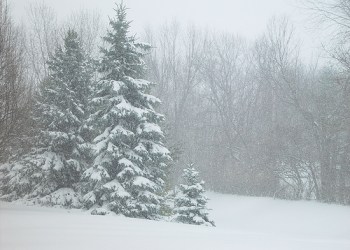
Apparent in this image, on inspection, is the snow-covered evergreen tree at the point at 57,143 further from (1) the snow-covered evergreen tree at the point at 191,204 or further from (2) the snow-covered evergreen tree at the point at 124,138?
(1) the snow-covered evergreen tree at the point at 191,204

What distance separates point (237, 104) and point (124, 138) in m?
19.8

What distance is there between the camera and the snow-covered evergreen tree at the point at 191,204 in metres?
13.1

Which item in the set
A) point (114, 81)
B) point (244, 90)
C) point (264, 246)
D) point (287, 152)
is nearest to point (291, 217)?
point (287, 152)

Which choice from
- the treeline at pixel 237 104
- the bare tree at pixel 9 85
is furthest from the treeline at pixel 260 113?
the bare tree at pixel 9 85

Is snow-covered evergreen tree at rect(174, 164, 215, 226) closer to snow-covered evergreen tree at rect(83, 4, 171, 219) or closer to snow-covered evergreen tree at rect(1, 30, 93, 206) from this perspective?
snow-covered evergreen tree at rect(83, 4, 171, 219)

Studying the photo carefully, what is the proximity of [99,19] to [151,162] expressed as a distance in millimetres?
16858

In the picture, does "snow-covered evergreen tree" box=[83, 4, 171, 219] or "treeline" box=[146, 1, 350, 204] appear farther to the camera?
"treeline" box=[146, 1, 350, 204]

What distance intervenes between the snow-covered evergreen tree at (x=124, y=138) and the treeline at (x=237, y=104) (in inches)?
103

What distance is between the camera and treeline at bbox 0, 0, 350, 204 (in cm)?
1402

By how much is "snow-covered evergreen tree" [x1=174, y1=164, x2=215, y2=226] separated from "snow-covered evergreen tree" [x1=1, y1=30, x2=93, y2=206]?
426cm

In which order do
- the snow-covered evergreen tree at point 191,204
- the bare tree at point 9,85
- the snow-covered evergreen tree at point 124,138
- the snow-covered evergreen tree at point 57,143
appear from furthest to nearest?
1. the snow-covered evergreen tree at point 57,143
2. the snow-covered evergreen tree at point 191,204
3. the snow-covered evergreen tree at point 124,138
4. the bare tree at point 9,85

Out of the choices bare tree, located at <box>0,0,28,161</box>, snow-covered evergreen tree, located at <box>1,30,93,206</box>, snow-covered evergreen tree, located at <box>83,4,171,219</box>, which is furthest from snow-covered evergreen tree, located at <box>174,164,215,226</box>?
bare tree, located at <box>0,0,28,161</box>

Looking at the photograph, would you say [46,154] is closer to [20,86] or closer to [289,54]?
[20,86]

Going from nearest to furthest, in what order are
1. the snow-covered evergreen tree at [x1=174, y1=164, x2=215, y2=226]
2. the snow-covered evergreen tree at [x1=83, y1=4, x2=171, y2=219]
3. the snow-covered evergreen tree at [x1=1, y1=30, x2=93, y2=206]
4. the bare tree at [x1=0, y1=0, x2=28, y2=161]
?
1. the bare tree at [x1=0, y1=0, x2=28, y2=161]
2. the snow-covered evergreen tree at [x1=83, y1=4, x2=171, y2=219]
3. the snow-covered evergreen tree at [x1=174, y1=164, x2=215, y2=226]
4. the snow-covered evergreen tree at [x1=1, y1=30, x2=93, y2=206]
